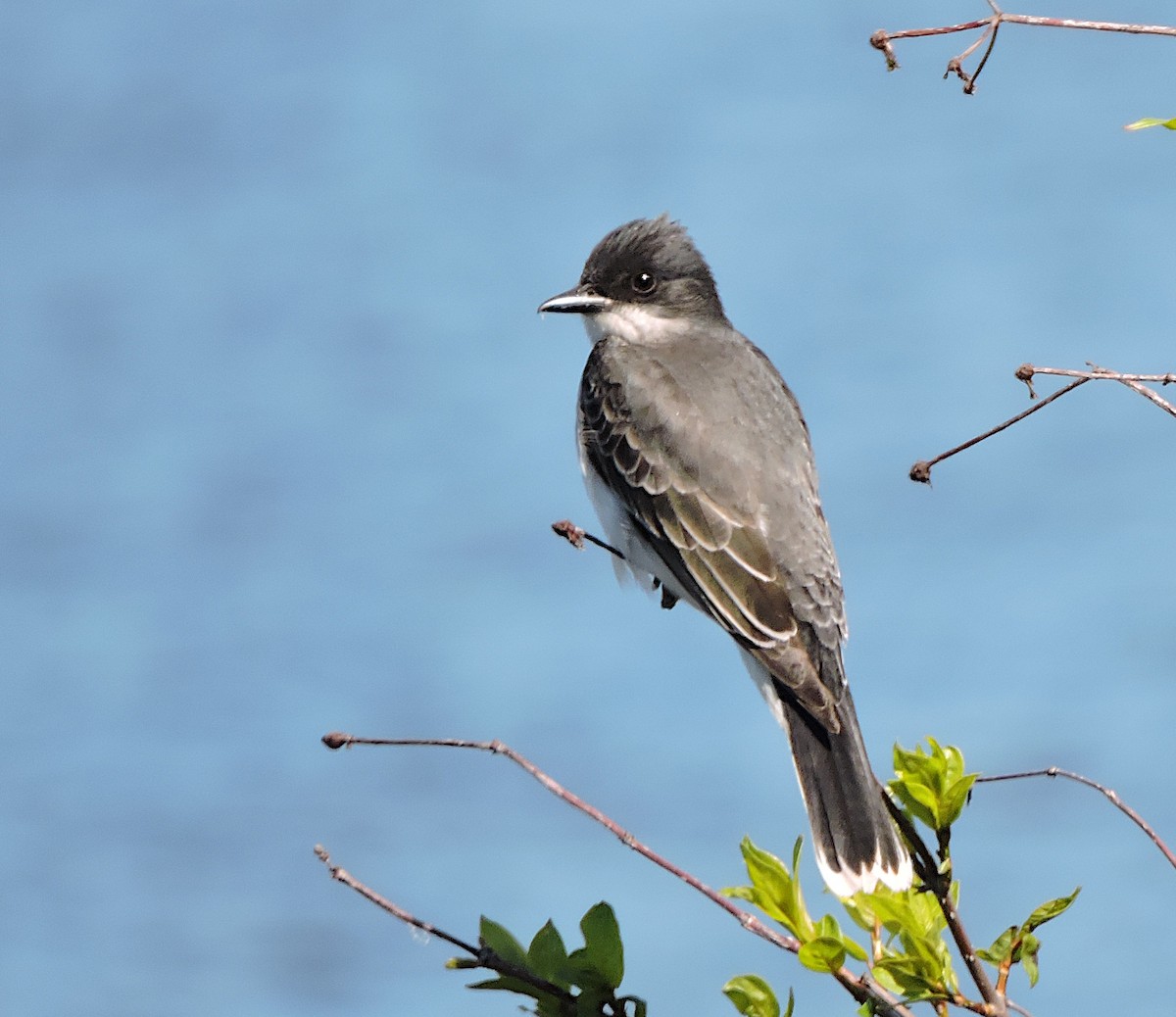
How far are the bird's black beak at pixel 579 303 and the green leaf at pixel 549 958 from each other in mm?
3268

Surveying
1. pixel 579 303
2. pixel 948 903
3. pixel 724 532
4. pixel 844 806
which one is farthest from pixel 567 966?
pixel 579 303

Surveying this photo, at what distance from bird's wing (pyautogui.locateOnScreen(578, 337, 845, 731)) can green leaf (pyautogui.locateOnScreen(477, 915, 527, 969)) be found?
210 centimetres

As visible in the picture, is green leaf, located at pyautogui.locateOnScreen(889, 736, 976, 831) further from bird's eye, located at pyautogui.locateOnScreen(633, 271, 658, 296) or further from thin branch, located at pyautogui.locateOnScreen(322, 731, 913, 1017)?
bird's eye, located at pyautogui.locateOnScreen(633, 271, 658, 296)

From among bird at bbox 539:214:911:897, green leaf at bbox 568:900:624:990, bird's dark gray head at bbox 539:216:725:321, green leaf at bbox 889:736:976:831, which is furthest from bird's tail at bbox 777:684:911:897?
bird's dark gray head at bbox 539:216:725:321

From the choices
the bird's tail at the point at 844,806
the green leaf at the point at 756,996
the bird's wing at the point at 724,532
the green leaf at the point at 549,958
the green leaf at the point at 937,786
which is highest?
the bird's wing at the point at 724,532

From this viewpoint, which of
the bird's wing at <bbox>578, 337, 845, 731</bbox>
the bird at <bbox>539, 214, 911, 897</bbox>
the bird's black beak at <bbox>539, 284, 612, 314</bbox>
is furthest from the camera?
the bird's black beak at <bbox>539, 284, 612, 314</bbox>

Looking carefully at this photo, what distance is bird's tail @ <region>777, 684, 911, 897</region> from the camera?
402cm

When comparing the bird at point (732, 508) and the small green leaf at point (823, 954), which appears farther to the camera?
the bird at point (732, 508)

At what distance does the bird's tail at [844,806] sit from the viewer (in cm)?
402

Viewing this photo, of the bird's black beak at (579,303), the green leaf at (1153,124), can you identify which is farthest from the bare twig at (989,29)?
the bird's black beak at (579,303)

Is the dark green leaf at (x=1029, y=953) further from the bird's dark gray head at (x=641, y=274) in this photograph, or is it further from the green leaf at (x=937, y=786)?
the bird's dark gray head at (x=641, y=274)

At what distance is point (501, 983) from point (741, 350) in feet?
10.7

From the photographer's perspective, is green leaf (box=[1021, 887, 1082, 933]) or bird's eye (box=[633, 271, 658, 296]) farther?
bird's eye (box=[633, 271, 658, 296])

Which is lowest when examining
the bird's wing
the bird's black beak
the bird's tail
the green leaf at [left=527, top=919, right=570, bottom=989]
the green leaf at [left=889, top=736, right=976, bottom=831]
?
the green leaf at [left=527, top=919, right=570, bottom=989]
